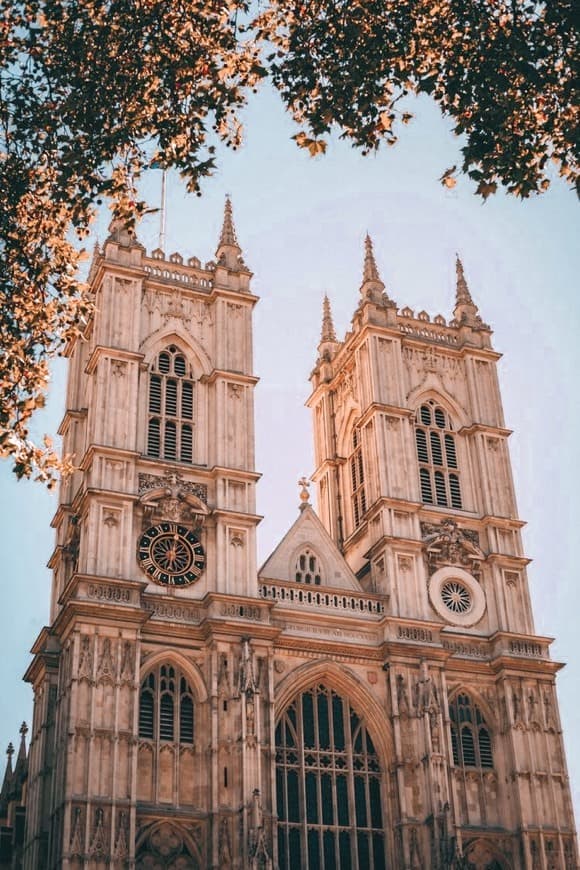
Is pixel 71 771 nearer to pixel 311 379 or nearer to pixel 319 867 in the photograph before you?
pixel 319 867

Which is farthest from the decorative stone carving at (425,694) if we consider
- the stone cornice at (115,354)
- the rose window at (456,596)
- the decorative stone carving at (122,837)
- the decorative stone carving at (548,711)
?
the stone cornice at (115,354)

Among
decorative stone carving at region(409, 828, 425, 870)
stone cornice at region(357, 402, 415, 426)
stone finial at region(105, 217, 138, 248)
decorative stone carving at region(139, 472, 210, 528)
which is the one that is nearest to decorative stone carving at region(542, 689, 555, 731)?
decorative stone carving at region(409, 828, 425, 870)

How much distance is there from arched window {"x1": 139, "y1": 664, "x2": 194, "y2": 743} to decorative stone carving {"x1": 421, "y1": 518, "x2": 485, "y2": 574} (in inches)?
359

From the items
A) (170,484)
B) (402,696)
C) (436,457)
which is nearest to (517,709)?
(402,696)

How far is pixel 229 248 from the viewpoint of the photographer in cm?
3925

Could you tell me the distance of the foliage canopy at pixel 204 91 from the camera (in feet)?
55.9

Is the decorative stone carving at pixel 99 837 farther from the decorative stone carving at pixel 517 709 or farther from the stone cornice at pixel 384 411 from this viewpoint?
the stone cornice at pixel 384 411

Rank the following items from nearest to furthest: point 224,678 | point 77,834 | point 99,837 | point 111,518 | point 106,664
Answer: point 77,834, point 99,837, point 106,664, point 224,678, point 111,518

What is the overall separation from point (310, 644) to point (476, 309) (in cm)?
1529

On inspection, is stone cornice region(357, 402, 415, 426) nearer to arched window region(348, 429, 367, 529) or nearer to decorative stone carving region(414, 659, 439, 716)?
arched window region(348, 429, 367, 529)

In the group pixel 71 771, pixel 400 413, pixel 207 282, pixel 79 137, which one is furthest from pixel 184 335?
pixel 79 137

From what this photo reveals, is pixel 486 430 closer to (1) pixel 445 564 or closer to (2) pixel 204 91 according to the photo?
(1) pixel 445 564

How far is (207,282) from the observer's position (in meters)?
38.4

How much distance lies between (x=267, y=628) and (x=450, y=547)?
7.40 m
